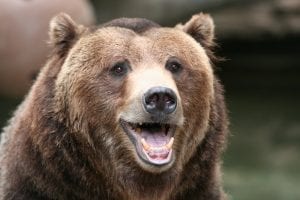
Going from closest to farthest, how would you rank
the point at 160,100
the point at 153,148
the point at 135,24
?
the point at 160,100 → the point at 153,148 → the point at 135,24

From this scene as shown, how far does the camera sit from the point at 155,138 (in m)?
6.12

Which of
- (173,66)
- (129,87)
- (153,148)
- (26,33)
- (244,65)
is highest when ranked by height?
(244,65)

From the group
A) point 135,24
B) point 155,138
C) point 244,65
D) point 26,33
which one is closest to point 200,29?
point 135,24

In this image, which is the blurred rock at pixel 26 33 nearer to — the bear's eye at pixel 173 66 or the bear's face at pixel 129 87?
the bear's face at pixel 129 87

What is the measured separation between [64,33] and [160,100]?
41.0 inches

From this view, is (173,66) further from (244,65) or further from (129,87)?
(244,65)

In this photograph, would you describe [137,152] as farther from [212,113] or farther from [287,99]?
[287,99]

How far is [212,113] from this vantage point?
662 centimetres

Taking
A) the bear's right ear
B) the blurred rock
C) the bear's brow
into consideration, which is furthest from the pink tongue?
the blurred rock

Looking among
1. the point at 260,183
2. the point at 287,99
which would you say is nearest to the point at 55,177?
the point at 260,183

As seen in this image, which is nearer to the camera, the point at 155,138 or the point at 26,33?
the point at 155,138

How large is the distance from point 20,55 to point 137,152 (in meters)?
4.71

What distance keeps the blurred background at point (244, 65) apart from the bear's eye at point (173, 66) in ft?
14.0

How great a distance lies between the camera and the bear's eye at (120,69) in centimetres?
634
